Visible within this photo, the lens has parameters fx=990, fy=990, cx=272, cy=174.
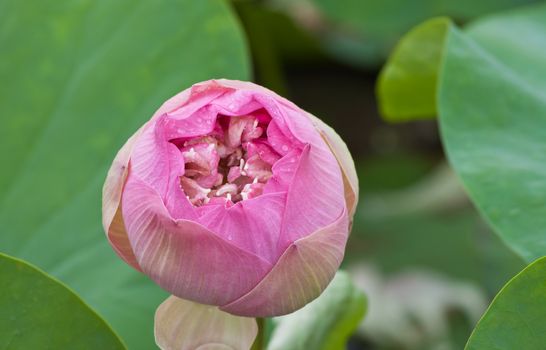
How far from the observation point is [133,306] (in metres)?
1.01

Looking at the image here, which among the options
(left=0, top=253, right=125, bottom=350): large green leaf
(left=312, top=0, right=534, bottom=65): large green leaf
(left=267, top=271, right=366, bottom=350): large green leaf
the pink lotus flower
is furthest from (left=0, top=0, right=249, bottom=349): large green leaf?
(left=312, top=0, right=534, bottom=65): large green leaf

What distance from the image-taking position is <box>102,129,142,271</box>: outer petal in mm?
644

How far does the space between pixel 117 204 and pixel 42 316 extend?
0.43 feet

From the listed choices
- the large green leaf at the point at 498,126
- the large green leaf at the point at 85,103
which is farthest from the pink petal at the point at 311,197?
the large green leaf at the point at 85,103

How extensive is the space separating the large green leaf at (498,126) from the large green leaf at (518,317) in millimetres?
151

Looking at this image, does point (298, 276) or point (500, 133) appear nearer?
point (298, 276)

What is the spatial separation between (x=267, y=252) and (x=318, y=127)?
0.33 feet

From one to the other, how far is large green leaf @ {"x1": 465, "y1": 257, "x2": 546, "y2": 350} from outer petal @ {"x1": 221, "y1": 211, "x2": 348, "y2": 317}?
0.14 metres

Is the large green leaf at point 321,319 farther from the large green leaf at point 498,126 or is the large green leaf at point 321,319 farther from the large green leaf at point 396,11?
the large green leaf at point 396,11

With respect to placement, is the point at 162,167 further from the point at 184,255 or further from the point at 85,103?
the point at 85,103

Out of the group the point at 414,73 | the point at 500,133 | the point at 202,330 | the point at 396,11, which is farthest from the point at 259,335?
the point at 396,11

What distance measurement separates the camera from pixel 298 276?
62 centimetres

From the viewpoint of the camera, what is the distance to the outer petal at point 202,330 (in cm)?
69

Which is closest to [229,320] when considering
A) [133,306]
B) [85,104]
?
[133,306]
